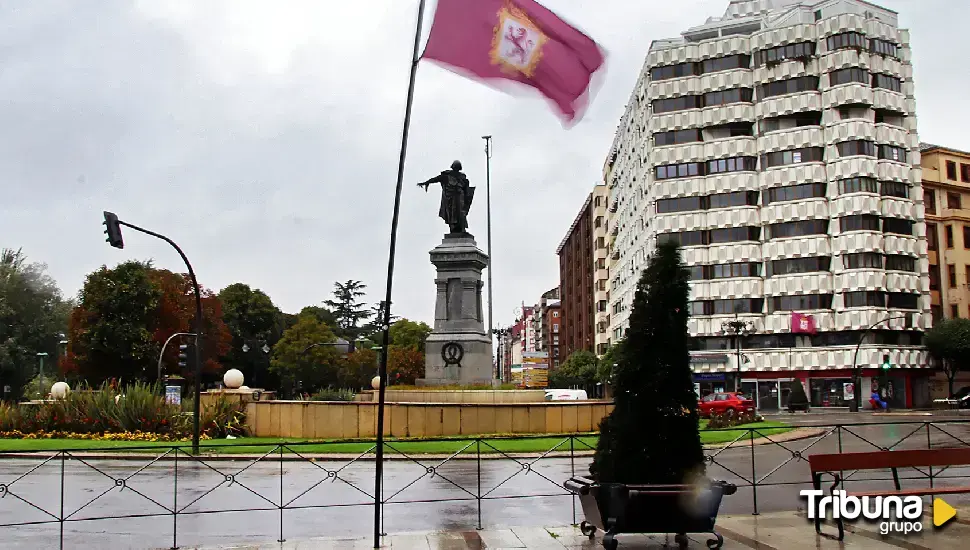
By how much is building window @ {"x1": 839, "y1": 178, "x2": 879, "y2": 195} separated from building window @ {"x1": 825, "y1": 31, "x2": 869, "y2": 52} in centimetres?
978

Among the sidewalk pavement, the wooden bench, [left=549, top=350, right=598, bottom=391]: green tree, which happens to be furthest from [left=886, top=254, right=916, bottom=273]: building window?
the sidewalk pavement

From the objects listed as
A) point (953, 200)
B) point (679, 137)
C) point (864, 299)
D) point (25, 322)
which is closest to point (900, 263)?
point (864, 299)

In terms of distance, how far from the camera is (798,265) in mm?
66125

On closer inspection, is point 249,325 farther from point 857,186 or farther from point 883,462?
point 883,462

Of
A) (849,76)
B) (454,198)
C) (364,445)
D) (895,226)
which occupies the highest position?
(849,76)

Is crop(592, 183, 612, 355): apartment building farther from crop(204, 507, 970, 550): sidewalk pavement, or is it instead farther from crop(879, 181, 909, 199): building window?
crop(204, 507, 970, 550): sidewalk pavement

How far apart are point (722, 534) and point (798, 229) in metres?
60.3

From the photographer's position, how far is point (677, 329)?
9.31m

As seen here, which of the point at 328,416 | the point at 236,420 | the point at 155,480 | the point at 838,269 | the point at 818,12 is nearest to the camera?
the point at 155,480

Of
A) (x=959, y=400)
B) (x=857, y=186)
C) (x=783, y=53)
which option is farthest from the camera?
(x=783, y=53)

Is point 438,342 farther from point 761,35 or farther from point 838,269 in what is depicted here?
point 761,35

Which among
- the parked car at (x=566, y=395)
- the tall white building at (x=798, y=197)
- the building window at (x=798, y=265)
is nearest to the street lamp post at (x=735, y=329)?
the tall white building at (x=798, y=197)

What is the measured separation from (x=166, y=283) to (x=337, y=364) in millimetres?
20510

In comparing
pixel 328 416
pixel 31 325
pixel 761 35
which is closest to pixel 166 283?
pixel 31 325
